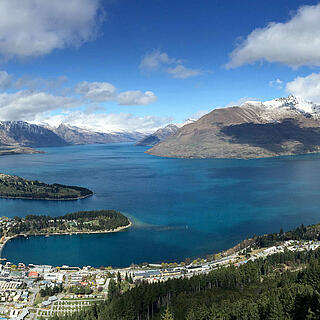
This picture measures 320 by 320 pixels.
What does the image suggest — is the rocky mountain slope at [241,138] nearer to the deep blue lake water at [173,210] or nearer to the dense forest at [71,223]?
the deep blue lake water at [173,210]

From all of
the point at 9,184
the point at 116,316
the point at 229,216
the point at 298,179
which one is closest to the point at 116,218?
the point at 229,216

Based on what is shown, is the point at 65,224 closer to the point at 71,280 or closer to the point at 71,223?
the point at 71,223

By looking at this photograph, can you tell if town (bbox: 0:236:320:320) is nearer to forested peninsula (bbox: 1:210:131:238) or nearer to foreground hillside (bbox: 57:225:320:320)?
foreground hillside (bbox: 57:225:320:320)

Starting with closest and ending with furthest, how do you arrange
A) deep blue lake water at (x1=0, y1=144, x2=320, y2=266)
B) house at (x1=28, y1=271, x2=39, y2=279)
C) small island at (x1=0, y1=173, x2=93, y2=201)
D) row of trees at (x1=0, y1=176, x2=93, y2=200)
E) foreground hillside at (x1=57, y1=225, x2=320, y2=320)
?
foreground hillside at (x1=57, y1=225, x2=320, y2=320) → house at (x1=28, y1=271, x2=39, y2=279) → deep blue lake water at (x1=0, y1=144, x2=320, y2=266) → small island at (x1=0, y1=173, x2=93, y2=201) → row of trees at (x1=0, y1=176, x2=93, y2=200)

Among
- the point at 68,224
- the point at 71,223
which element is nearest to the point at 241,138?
the point at 71,223

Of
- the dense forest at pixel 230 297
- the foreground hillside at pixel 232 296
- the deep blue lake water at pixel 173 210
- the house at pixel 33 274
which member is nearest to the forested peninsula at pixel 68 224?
the deep blue lake water at pixel 173 210

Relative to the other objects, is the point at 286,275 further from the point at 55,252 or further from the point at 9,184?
the point at 9,184

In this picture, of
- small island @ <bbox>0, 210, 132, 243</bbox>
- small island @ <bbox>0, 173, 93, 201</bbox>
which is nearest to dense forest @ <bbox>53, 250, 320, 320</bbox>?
small island @ <bbox>0, 210, 132, 243</bbox>
